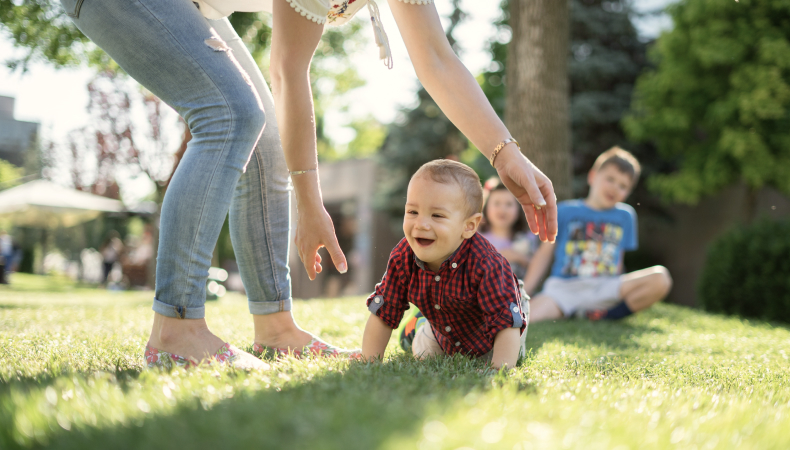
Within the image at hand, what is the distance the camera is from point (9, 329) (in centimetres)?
337

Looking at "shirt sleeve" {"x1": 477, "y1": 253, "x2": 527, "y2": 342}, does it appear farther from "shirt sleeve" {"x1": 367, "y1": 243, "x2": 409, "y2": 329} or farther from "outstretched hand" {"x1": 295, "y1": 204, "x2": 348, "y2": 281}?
"outstretched hand" {"x1": 295, "y1": 204, "x2": 348, "y2": 281}

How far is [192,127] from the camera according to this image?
2.08m

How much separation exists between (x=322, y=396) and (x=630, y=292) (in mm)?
4334

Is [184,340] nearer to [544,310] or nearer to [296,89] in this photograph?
[296,89]

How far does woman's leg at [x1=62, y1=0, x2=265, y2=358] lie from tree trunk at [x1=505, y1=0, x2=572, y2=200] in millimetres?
5716

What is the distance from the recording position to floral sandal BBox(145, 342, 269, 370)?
6.32ft

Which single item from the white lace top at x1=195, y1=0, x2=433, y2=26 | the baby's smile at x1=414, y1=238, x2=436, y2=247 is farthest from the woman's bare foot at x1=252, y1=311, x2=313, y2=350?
the white lace top at x1=195, y1=0, x2=433, y2=26

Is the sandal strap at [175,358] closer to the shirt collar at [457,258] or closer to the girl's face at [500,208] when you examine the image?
the shirt collar at [457,258]

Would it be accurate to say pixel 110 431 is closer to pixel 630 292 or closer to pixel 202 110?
pixel 202 110

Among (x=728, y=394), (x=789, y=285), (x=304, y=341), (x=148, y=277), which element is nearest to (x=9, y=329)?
(x=304, y=341)

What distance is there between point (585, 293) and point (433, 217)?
341 centimetres

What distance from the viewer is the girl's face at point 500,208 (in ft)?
19.0

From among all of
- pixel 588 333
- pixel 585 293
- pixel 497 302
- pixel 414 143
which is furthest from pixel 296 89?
pixel 414 143

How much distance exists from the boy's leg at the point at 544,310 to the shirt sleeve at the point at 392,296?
2933 millimetres
